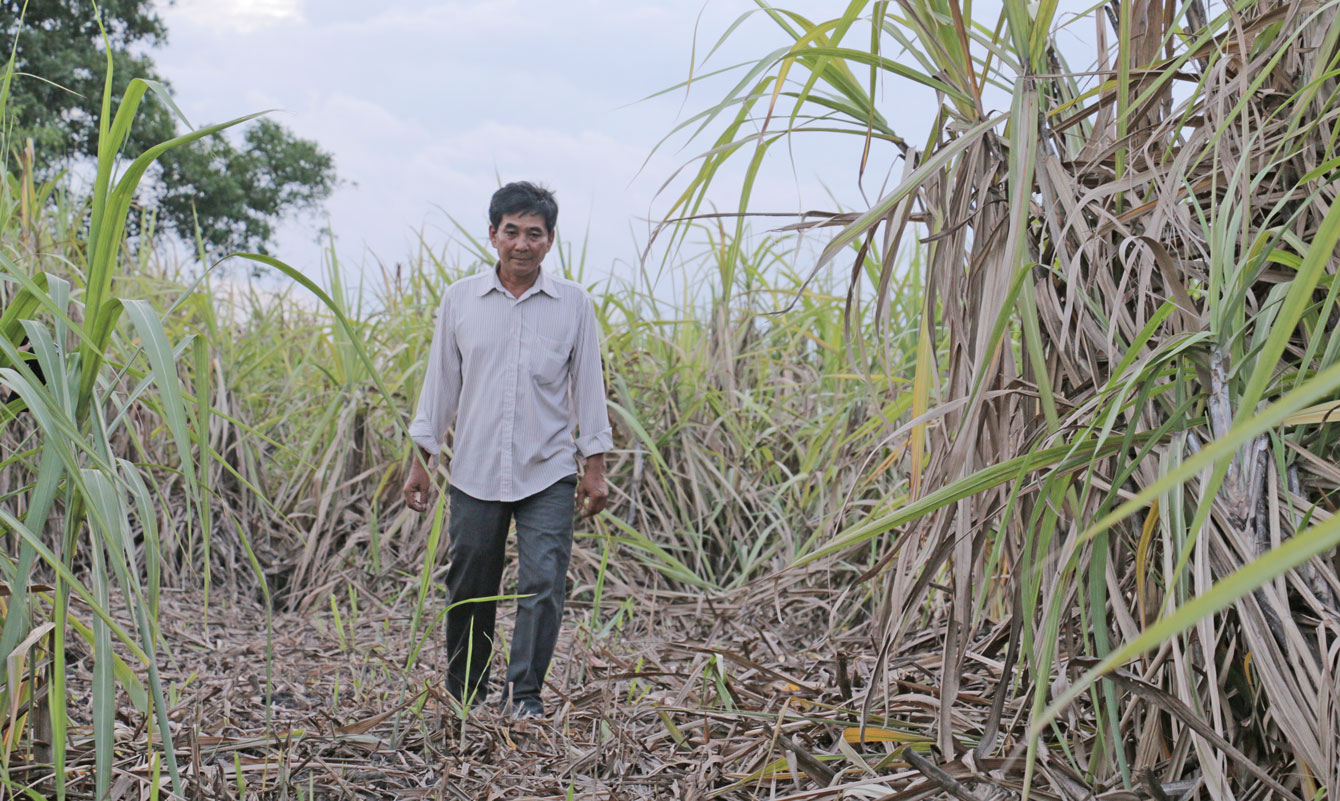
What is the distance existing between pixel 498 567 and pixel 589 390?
0.52 metres

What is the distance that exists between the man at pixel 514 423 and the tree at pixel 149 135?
8720mm

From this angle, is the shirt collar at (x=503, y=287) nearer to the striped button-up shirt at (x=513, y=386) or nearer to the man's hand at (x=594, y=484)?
the striped button-up shirt at (x=513, y=386)

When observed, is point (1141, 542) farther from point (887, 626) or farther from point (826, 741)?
point (826, 741)

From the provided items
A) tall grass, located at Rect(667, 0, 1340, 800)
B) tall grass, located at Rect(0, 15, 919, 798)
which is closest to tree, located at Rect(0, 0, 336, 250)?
tall grass, located at Rect(0, 15, 919, 798)

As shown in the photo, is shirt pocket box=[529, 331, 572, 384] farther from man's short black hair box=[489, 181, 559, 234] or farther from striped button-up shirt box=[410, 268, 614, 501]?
man's short black hair box=[489, 181, 559, 234]

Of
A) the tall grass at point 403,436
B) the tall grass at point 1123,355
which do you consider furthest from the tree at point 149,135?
the tall grass at point 1123,355

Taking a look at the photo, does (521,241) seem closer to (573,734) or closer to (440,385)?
(440,385)

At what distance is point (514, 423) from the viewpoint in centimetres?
268

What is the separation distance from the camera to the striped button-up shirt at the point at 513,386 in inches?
105

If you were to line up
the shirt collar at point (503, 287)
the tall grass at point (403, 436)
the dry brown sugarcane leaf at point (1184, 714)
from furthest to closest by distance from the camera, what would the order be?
the tall grass at point (403, 436)
the shirt collar at point (503, 287)
the dry brown sugarcane leaf at point (1184, 714)

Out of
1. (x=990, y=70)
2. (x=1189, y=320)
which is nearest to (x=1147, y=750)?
(x=1189, y=320)

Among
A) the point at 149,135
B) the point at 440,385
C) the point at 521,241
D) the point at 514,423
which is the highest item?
the point at 149,135

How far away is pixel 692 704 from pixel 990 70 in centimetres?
134

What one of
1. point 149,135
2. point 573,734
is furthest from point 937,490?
point 149,135
